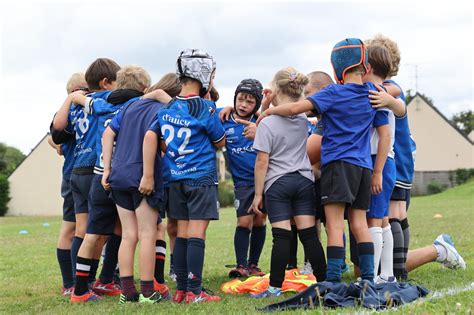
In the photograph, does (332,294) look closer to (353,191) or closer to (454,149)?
(353,191)

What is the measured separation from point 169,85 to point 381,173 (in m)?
2.17

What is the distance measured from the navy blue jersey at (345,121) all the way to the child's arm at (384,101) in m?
0.05

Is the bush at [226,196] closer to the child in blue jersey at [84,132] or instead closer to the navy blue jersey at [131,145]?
the child in blue jersey at [84,132]

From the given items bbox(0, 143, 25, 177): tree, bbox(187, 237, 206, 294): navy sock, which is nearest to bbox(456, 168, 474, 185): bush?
bbox(187, 237, 206, 294): navy sock

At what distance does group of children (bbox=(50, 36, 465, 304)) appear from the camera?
5297mm

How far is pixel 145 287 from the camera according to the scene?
554cm

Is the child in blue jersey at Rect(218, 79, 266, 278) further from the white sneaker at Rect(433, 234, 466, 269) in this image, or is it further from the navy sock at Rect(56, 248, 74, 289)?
the white sneaker at Rect(433, 234, 466, 269)

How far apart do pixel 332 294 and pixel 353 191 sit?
1024 millimetres

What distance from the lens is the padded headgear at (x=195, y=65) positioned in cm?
564

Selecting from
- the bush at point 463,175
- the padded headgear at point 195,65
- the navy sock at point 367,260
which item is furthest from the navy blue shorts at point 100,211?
the bush at point 463,175

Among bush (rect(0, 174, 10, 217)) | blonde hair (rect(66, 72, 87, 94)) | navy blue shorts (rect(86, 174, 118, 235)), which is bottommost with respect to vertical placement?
bush (rect(0, 174, 10, 217))

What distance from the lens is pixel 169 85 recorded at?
242 inches

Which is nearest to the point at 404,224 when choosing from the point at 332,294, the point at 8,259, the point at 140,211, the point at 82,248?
the point at 332,294

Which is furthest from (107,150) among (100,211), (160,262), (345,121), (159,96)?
A: (345,121)
